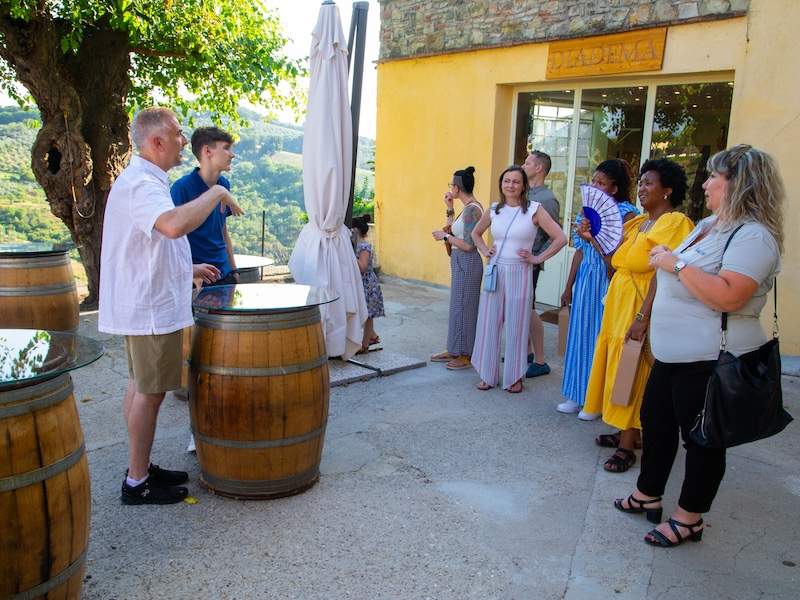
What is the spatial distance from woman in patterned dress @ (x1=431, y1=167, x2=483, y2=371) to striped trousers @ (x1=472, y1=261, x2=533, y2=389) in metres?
0.41

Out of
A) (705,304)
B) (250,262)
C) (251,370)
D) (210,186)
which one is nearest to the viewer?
(705,304)

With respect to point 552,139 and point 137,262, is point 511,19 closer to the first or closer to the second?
point 552,139

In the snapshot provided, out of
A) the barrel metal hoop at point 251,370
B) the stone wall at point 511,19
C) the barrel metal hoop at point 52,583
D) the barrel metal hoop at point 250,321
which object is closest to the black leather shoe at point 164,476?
the barrel metal hoop at point 251,370

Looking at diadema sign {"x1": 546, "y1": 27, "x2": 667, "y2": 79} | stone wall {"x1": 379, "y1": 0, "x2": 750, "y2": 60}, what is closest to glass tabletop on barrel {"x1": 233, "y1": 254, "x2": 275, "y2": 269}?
diadema sign {"x1": 546, "y1": 27, "x2": 667, "y2": 79}

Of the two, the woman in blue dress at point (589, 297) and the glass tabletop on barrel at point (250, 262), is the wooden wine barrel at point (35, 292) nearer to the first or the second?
the glass tabletop on barrel at point (250, 262)

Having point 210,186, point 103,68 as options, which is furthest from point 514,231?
point 103,68

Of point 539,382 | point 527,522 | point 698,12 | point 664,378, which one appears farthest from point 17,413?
point 698,12

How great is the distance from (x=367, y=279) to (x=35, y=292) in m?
2.62

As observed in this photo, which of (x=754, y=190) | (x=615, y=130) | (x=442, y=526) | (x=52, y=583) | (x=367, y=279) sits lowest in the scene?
(x=442, y=526)

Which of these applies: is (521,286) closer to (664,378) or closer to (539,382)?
(539,382)

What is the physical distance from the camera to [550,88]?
324 inches

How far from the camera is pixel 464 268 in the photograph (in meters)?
5.71

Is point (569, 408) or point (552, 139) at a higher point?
point (552, 139)

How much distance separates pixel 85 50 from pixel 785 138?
25.3 feet
